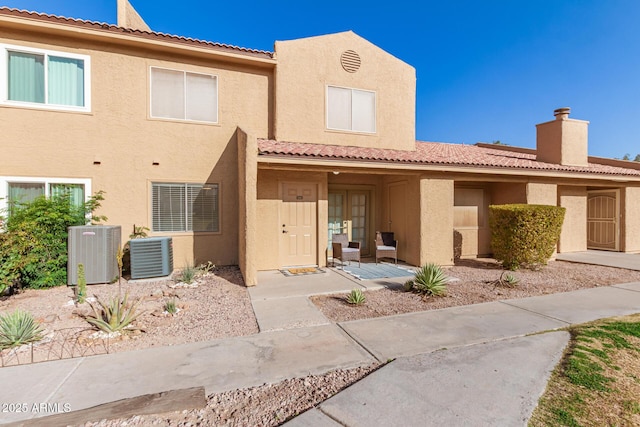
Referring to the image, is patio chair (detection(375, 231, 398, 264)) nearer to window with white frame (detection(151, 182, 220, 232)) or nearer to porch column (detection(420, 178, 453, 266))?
porch column (detection(420, 178, 453, 266))

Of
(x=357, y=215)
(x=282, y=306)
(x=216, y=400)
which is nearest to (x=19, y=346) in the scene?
(x=216, y=400)

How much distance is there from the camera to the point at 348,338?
14.9 ft

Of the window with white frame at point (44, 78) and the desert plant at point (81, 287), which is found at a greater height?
the window with white frame at point (44, 78)

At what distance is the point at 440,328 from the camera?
4895 mm

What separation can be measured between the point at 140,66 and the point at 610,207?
63.0 ft

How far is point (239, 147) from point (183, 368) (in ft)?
21.1

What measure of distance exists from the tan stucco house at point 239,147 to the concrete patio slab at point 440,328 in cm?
369

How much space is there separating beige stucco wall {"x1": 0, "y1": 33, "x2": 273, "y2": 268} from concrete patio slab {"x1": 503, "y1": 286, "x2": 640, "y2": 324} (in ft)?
26.8

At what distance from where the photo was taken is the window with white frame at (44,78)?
25.8 ft

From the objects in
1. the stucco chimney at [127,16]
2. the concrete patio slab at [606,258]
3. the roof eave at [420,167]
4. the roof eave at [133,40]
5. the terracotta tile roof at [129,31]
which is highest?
the stucco chimney at [127,16]

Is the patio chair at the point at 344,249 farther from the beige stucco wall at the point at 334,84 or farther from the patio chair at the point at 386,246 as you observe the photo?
the beige stucco wall at the point at 334,84

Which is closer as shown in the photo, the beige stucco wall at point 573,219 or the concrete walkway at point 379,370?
the concrete walkway at point 379,370

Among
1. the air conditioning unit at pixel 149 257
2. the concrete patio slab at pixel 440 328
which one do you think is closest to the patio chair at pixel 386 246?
the concrete patio slab at pixel 440 328

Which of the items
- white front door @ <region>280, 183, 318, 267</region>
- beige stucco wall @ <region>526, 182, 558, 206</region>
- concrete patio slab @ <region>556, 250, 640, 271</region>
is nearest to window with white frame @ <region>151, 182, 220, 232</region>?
white front door @ <region>280, 183, 318, 267</region>
